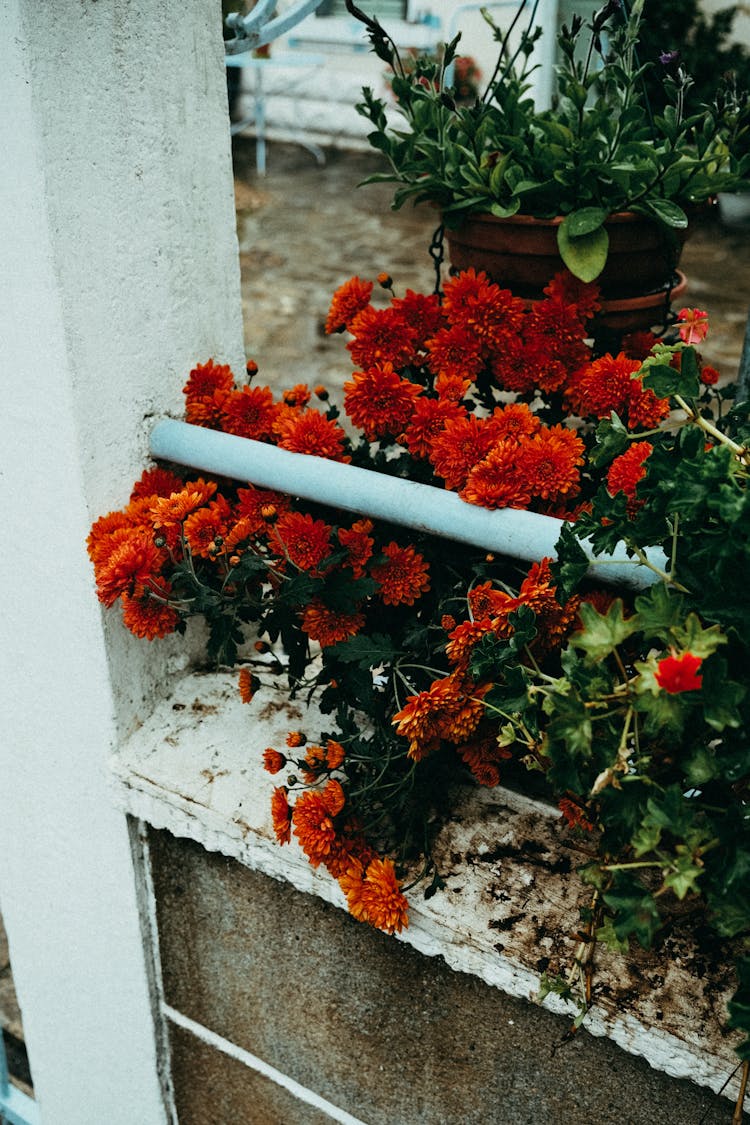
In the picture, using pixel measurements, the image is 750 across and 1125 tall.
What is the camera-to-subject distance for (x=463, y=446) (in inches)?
46.0

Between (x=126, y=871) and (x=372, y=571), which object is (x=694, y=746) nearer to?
(x=372, y=571)

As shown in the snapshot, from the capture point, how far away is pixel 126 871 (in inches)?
59.2

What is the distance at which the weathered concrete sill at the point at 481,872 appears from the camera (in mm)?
1059

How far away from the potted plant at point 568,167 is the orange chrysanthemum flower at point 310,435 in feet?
1.30

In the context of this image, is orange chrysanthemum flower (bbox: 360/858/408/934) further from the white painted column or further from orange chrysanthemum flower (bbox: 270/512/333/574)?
the white painted column

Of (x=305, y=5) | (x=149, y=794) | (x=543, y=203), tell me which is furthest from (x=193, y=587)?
(x=305, y=5)

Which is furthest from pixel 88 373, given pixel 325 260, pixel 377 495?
pixel 325 260

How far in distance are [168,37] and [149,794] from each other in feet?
3.22

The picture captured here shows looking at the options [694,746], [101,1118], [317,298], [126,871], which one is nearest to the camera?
[694,746]

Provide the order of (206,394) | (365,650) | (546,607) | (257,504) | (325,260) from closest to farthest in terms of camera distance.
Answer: (546,607), (365,650), (257,504), (206,394), (325,260)

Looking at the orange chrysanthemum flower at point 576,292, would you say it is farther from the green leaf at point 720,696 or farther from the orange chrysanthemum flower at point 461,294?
the green leaf at point 720,696

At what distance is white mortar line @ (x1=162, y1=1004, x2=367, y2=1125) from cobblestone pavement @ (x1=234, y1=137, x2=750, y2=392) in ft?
11.6

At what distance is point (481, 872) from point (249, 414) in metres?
0.67

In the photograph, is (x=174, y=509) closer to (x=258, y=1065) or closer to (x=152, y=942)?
(x=152, y=942)
